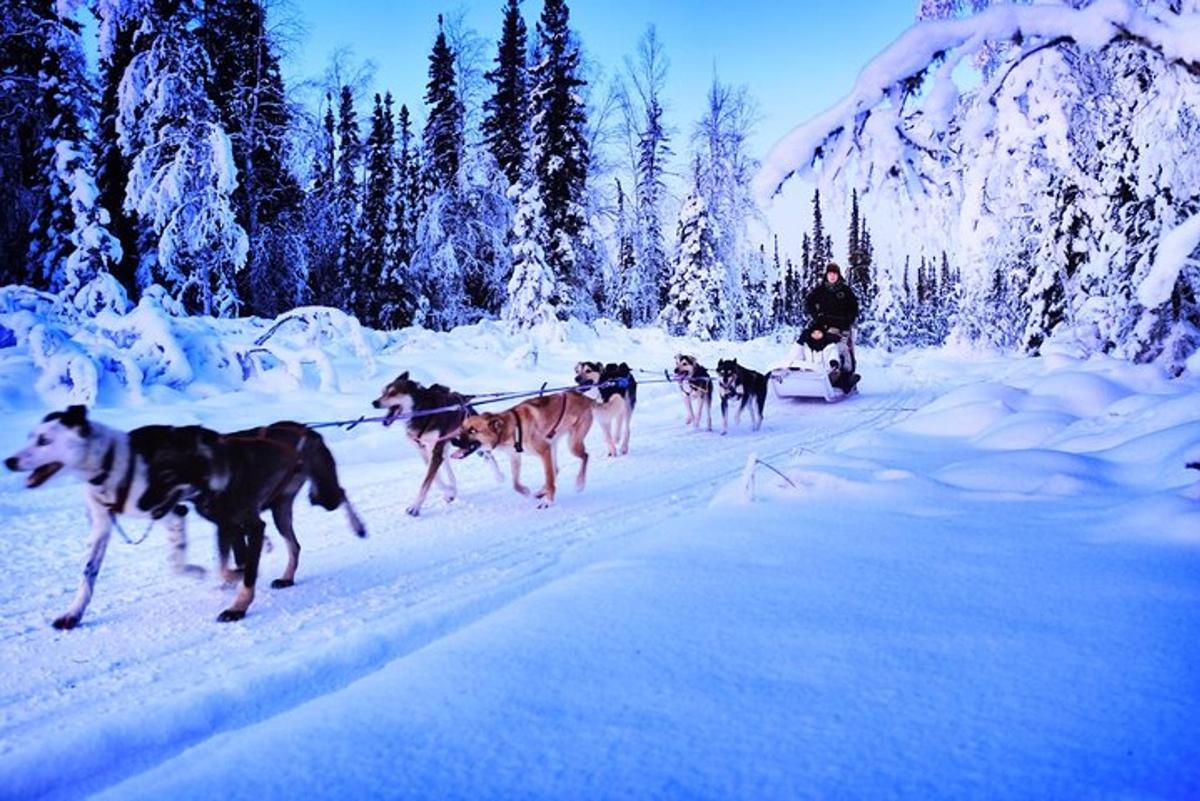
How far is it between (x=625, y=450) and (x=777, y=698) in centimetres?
590

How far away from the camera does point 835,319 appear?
38.7 ft

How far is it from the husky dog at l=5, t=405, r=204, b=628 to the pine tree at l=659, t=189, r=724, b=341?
23535 mm

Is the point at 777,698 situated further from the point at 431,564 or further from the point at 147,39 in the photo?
the point at 147,39

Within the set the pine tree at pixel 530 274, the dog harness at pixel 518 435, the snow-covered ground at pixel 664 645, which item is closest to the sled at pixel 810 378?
the snow-covered ground at pixel 664 645

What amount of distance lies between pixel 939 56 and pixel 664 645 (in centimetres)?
333

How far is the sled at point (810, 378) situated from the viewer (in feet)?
37.0

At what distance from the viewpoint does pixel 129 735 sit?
2213mm

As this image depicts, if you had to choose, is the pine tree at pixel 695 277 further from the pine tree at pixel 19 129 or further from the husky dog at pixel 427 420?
the husky dog at pixel 427 420

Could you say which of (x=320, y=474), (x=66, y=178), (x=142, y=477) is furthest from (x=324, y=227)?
(x=142, y=477)

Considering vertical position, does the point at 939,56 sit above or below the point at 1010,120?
above

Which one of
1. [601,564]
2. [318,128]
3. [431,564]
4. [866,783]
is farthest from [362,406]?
[318,128]

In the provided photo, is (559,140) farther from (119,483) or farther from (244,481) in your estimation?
(119,483)

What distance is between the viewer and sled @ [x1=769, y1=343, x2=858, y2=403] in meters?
11.3

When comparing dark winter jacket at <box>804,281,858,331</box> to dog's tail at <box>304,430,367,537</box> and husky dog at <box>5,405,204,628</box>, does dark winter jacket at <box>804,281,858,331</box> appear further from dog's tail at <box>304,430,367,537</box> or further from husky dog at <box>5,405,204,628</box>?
husky dog at <box>5,405,204,628</box>
